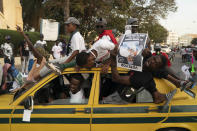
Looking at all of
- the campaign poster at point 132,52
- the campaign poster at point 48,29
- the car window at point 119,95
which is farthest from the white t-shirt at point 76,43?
the campaign poster at point 48,29

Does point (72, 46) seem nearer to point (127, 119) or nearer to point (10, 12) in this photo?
point (127, 119)

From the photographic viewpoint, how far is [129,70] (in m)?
3.31

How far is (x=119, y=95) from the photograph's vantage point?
330cm

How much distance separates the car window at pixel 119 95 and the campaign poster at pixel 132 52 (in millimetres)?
325

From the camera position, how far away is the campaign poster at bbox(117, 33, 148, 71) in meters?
3.15

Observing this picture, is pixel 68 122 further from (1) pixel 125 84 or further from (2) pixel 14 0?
(2) pixel 14 0

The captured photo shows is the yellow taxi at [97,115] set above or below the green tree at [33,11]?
below

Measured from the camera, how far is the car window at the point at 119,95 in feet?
10.4

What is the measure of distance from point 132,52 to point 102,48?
478 mm

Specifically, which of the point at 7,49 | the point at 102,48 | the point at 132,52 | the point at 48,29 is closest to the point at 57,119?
the point at 102,48

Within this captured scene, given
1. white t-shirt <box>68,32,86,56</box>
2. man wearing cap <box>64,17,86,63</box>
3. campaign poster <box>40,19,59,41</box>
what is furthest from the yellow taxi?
campaign poster <box>40,19,59,41</box>

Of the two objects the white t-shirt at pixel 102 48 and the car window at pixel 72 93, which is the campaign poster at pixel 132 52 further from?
the car window at pixel 72 93

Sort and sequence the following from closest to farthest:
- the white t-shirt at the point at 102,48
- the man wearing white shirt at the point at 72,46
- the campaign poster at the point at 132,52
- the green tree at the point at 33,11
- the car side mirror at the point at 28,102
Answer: the car side mirror at the point at 28,102 < the campaign poster at the point at 132,52 < the white t-shirt at the point at 102,48 < the man wearing white shirt at the point at 72,46 < the green tree at the point at 33,11

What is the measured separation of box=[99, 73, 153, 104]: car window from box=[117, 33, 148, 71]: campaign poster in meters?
0.32
